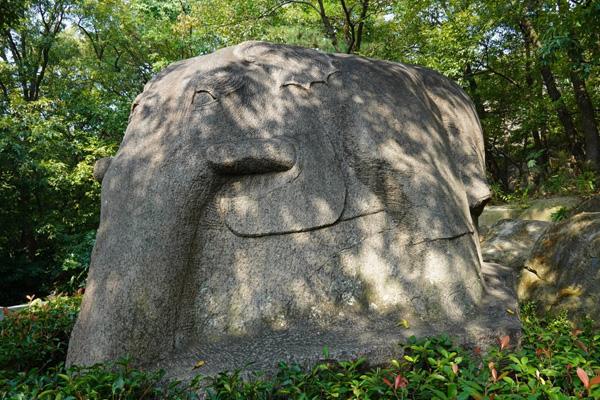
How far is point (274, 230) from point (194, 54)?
1239 centimetres

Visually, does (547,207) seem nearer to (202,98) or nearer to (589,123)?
(589,123)

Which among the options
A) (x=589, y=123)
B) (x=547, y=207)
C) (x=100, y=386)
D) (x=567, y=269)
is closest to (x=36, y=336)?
(x=100, y=386)

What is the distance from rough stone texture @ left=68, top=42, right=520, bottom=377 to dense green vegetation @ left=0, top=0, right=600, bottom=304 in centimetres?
824

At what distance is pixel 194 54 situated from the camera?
46.6ft

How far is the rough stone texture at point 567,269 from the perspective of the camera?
4492mm

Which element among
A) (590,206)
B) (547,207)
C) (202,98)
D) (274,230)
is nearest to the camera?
(274,230)

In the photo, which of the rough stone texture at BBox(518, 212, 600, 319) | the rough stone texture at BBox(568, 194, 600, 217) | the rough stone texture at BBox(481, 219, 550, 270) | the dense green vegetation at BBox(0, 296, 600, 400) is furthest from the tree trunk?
the dense green vegetation at BBox(0, 296, 600, 400)

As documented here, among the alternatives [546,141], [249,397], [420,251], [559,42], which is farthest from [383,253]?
[546,141]

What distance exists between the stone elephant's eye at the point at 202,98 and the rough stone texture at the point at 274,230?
10 mm

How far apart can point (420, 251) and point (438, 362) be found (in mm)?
931

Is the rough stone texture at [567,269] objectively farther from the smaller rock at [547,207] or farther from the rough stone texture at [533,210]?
the smaller rock at [547,207]

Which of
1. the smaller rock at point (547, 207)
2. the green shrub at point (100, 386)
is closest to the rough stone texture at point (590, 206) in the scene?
the smaller rock at point (547, 207)

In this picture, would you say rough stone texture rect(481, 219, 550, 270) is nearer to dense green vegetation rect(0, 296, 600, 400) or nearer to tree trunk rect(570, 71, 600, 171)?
dense green vegetation rect(0, 296, 600, 400)

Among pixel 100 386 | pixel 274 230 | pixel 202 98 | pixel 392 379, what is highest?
pixel 202 98
